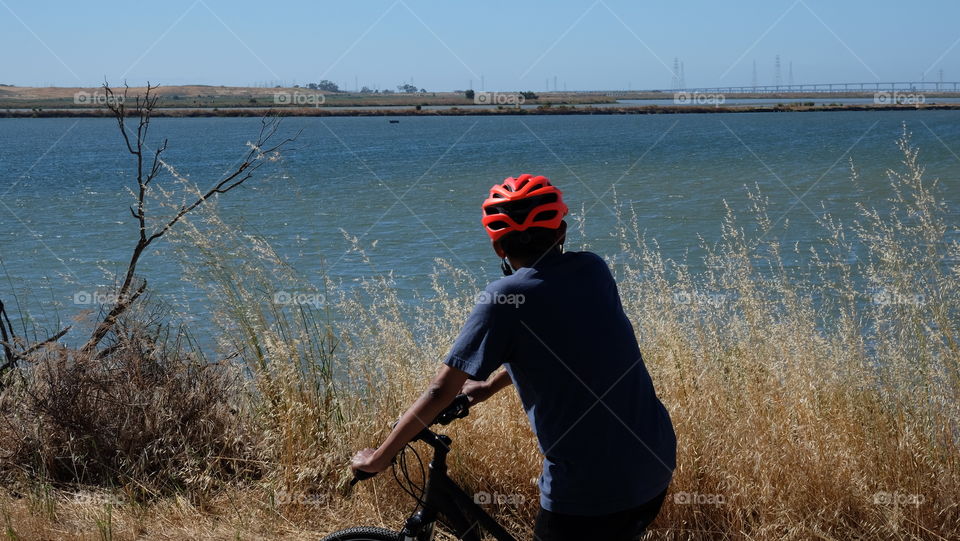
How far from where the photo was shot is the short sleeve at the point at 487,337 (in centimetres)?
268

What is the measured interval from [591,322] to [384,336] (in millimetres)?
2804

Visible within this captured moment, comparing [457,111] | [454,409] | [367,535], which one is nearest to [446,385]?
[454,409]

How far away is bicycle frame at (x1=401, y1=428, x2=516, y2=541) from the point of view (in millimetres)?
3193

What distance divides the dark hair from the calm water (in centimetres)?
310

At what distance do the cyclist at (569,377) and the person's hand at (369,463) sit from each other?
0.22 meters

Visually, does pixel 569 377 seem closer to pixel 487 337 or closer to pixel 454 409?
pixel 487 337

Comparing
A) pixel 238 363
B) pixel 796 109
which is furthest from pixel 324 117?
pixel 238 363

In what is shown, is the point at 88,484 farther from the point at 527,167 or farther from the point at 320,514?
the point at 527,167

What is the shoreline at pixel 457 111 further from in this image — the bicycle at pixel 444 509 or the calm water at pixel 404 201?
the bicycle at pixel 444 509

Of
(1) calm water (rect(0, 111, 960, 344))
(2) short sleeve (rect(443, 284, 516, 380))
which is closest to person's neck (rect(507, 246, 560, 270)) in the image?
(2) short sleeve (rect(443, 284, 516, 380))

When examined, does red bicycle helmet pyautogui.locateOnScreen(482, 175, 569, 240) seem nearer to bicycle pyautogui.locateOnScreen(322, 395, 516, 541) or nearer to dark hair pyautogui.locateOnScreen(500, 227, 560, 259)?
dark hair pyautogui.locateOnScreen(500, 227, 560, 259)

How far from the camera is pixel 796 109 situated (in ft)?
522

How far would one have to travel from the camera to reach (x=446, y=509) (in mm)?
3213

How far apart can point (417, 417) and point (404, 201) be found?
87.3 ft
